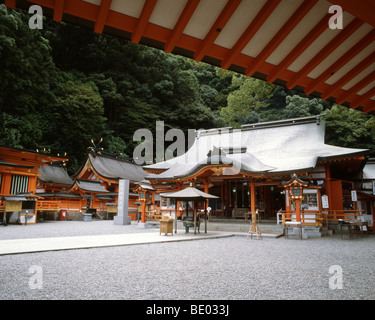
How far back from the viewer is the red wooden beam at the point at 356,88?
2639mm

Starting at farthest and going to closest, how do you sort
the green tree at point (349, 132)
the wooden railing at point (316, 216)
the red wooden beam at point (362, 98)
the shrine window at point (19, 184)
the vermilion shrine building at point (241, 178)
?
the green tree at point (349, 132)
the shrine window at point (19, 184)
the vermilion shrine building at point (241, 178)
the wooden railing at point (316, 216)
the red wooden beam at point (362, 98)

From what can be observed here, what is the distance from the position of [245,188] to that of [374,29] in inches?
670

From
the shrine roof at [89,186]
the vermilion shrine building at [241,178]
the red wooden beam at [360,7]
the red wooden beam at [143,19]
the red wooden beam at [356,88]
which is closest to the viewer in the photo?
the red wooden beam at [360,7]

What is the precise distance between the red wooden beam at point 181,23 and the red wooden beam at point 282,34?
765mm

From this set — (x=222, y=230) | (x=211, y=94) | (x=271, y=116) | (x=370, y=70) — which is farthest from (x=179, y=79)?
(x=370, y=70)

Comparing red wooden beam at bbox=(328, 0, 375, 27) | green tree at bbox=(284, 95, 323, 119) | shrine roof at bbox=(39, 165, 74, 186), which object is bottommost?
red wooden beam at bbox=(328, 0, 375, 27)

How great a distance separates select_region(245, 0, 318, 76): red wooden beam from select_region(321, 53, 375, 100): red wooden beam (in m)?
0.87

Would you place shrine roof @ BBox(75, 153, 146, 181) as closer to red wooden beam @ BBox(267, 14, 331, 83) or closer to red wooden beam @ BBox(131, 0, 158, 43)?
red wooden beam @ BBox(267, 14, 331, 83)

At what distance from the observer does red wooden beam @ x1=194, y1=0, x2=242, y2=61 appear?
6.46 feet

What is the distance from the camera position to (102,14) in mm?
1932

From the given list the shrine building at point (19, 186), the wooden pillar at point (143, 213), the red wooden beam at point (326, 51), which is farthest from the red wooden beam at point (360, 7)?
the shrine building at point (19, 186)

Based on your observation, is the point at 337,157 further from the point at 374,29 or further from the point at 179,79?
the point at 179,79

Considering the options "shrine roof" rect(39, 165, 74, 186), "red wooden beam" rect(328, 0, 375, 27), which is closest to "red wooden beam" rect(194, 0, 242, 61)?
"red wooden beam" rect(328, 0, 375, 27)

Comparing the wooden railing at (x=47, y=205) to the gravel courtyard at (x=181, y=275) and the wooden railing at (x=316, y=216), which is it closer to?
the gravel courtyard at (x=181, y=275)
